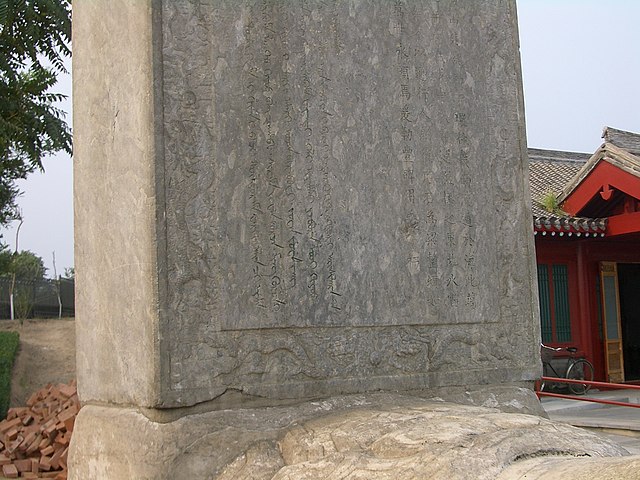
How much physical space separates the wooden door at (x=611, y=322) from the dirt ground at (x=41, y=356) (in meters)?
7.89

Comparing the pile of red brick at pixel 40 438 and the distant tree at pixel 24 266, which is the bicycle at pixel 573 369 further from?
the distant tree at pixel 24 266

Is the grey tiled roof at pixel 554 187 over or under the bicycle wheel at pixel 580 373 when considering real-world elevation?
over

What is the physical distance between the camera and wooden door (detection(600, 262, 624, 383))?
40.0 ft

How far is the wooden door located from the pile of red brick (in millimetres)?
7877

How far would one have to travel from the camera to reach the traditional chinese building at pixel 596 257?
10898mm

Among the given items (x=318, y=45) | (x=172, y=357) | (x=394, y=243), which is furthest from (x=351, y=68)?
(x=172, y=357)

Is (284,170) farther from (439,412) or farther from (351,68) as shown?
(439,412)

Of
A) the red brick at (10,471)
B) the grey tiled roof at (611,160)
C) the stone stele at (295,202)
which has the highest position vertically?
the grey tiled roof at (611,160)

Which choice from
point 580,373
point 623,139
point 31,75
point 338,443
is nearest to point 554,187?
point 623,139

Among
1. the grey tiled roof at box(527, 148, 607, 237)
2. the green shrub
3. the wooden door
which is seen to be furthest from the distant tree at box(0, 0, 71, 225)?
the wooden door

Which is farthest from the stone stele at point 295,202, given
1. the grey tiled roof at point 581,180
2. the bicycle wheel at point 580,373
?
the bicycle wheel at point 580,373

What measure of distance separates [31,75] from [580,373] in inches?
330

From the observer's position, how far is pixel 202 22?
10.6 ft

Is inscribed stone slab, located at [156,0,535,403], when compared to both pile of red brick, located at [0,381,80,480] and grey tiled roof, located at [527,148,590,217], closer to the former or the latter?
pile of red brick, located at [0,381,80,480]
